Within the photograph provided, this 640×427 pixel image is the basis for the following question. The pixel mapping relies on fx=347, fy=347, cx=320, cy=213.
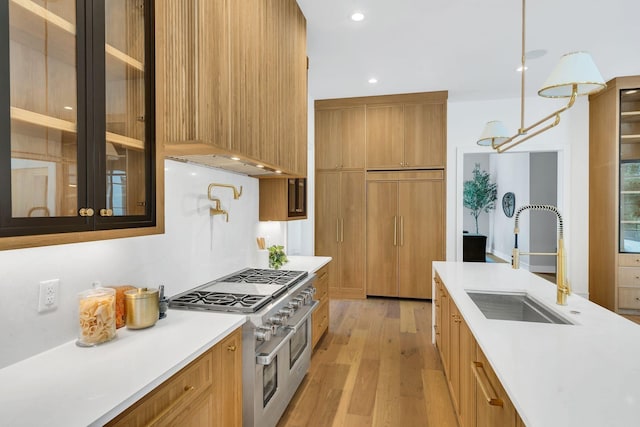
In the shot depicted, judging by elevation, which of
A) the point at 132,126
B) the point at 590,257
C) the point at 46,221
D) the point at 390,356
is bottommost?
the point at 390,356

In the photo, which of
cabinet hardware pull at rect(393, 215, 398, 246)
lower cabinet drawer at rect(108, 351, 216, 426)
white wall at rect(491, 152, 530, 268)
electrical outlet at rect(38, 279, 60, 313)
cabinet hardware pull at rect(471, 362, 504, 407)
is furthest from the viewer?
white wall at rect(491, 152, 530, 268)

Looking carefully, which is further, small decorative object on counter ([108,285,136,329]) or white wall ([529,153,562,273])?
white wall ([529,153,562,273])

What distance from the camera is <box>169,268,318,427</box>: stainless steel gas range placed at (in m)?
1.74

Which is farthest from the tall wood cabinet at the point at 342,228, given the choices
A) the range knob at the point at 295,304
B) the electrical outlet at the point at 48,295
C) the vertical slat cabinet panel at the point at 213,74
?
the electrical outlet at the point at 48,295

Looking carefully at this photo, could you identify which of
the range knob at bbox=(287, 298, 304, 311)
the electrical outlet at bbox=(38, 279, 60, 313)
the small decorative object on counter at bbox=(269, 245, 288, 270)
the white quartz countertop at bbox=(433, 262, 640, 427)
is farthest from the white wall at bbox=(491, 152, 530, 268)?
the electrical outlet at bbox=(38, 279, 60, 313)

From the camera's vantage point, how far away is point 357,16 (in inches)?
116

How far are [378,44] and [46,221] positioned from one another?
330cm

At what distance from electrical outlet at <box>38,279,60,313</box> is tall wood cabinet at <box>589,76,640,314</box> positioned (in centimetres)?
567

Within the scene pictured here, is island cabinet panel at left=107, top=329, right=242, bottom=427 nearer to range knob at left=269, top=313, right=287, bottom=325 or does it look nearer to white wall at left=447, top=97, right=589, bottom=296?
range knob at left=269, top=313, right=287, bottom=325

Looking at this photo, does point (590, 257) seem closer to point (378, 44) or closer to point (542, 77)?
point (542, 77)

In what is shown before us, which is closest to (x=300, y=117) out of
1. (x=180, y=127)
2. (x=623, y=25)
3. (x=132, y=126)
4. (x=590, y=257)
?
(x=180, y=127)

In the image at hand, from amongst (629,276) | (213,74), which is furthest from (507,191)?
(213,74)

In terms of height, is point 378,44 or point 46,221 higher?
point 378,44

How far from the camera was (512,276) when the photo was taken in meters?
2.69
